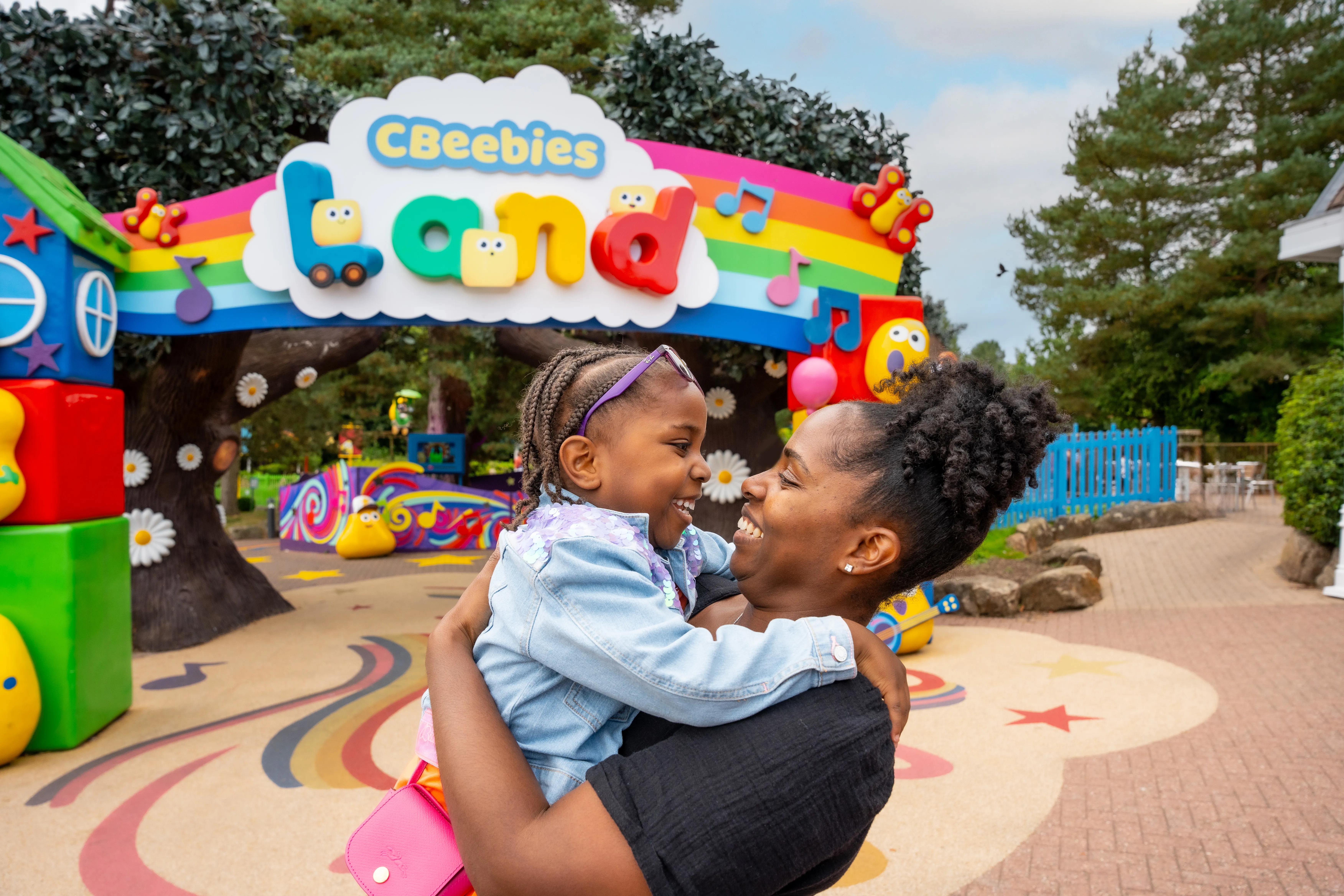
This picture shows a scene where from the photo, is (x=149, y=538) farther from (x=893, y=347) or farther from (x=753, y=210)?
(x=893, y=347)

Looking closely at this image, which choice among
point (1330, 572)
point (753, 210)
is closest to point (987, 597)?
point (1330, 572)

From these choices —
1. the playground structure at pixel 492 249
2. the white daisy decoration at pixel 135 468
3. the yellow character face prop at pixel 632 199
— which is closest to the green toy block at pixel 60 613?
the playground structure at pixel 492 249

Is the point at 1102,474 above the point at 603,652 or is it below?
below

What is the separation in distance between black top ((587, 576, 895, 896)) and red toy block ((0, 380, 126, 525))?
4781 mm

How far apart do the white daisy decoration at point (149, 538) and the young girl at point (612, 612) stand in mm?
7222

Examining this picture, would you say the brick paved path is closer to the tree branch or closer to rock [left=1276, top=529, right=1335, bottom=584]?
rock [left=1276, top=529, right=1335, bottom=584]

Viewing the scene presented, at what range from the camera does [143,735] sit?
16.6 feet

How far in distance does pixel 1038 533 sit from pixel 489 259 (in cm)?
993

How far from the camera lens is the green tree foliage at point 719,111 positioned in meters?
7.11

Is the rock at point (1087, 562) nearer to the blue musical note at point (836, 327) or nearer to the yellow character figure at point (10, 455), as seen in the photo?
the blue musical note at point (836, 327)

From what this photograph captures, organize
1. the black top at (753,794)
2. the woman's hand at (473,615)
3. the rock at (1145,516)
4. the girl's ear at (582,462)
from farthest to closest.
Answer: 1. the rock at (1145,516)
2. the girl's ear at (582,462)
3. the woman's hand at (473,615)
4. the black top at (753,794)

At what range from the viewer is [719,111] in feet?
23.5

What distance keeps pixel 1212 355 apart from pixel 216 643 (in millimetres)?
24024

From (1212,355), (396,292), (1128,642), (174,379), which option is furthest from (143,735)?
(1212,355)
